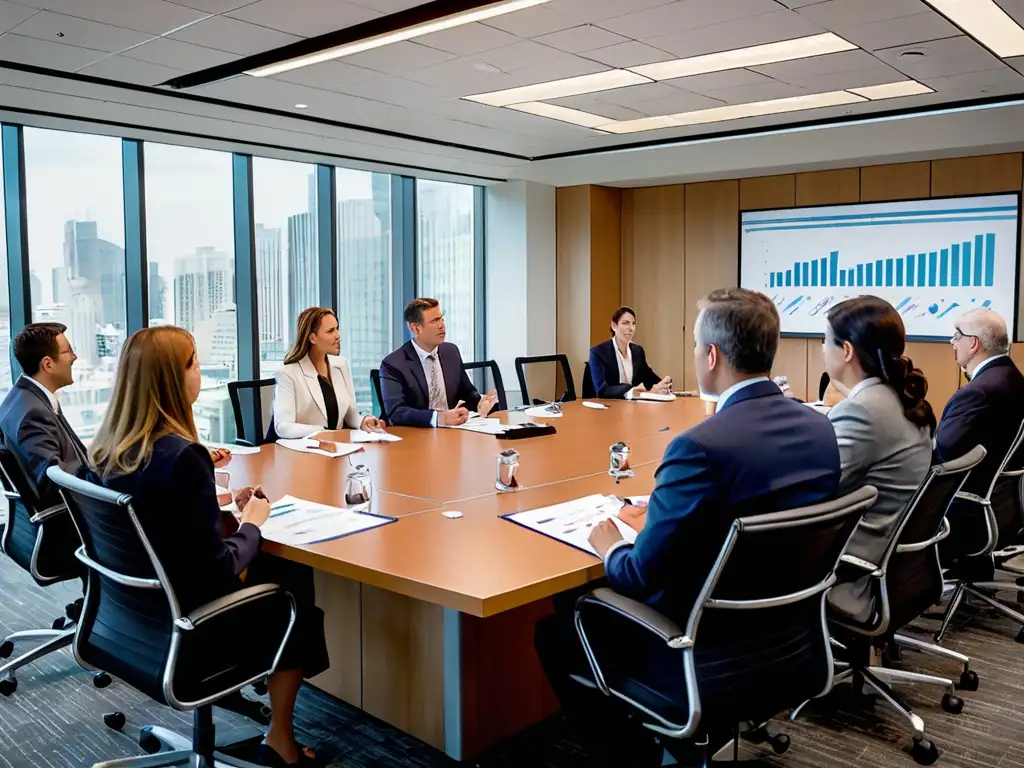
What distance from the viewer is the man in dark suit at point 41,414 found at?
3.40 meters

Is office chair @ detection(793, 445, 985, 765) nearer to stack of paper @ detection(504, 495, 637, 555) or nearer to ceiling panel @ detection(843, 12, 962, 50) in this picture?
stack of paper @ detection(504, 495, 637, 555)

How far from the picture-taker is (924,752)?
283 centimetres

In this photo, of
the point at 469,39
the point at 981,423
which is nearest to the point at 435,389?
the point at 469,39

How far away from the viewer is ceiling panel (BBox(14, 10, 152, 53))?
4059 mm

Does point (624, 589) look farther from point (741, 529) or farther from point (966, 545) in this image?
point (966, 545)

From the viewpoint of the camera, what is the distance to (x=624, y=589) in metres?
2.16

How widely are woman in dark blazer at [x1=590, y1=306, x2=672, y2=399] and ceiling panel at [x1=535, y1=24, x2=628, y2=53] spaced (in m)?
2.40

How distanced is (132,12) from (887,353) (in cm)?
352

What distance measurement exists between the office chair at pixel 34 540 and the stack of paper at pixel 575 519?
5.43 ft

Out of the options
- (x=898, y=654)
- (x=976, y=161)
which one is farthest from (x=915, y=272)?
(x=898, y=654)

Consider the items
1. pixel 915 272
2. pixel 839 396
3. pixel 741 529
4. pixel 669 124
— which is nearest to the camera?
pixel 741 529

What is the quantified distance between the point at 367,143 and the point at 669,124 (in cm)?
243

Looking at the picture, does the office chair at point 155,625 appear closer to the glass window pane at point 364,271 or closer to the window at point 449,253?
the glass window pane at point 364,271

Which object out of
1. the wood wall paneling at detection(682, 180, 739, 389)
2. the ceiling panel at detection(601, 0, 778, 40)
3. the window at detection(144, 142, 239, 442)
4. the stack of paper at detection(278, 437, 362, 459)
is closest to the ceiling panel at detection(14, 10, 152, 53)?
the stack of paper at detection(278, 437, 362, 459)
